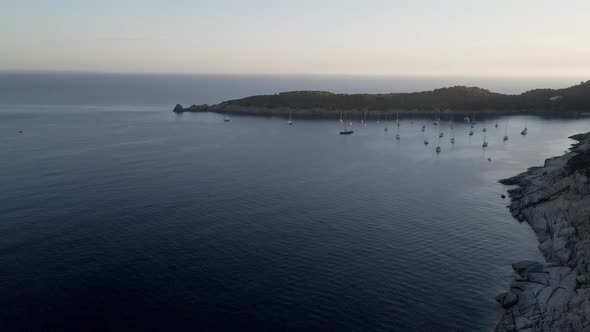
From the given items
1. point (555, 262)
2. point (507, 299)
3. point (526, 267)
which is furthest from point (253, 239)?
point (555, 262)

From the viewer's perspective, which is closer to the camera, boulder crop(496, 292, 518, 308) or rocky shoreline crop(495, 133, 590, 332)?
rocky shoreline crop(495, 133, 590, 332)


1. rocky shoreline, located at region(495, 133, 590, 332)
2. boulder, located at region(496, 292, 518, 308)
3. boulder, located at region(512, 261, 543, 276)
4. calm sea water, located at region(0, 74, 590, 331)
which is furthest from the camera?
boulder, located at region(512, 261, 543, 276)

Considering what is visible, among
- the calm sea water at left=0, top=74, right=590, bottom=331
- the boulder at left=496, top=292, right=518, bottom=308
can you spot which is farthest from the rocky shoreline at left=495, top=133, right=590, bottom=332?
the calm sea water at left=0, top=74, right=590, bottom=331

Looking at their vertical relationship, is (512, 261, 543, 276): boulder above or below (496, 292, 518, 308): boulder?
above

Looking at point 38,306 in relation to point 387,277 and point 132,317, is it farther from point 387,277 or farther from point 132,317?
point 387,277

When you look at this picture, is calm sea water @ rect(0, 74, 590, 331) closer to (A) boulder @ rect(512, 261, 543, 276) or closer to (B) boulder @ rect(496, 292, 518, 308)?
(B) boulder @ rect(496, 292, 518, 308)

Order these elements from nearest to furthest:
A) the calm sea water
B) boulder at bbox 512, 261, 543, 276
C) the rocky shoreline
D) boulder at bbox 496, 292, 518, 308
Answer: the rocky shoreline < the calm sea water < boulder at bbox 496, 292, 518, 308 < boulder at bbox 512, 261, 543, 276

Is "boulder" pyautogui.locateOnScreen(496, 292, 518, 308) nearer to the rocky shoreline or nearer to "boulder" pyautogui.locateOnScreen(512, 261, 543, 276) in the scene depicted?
the rocky shoreline
